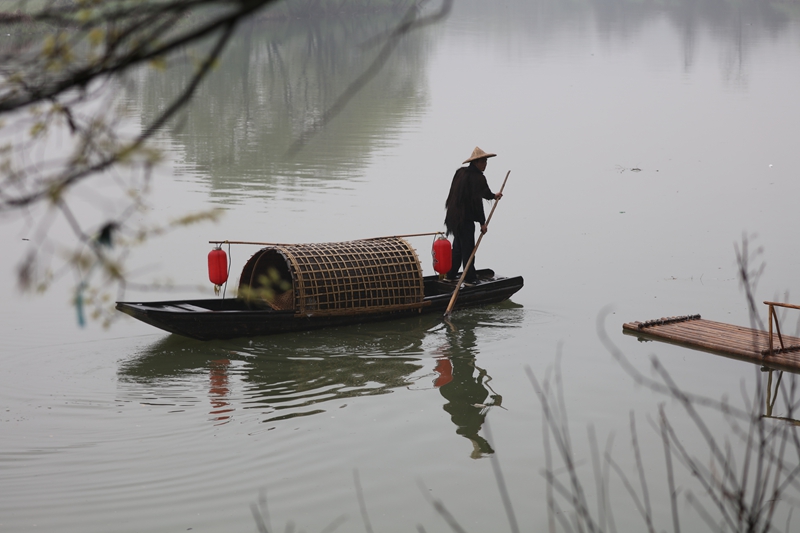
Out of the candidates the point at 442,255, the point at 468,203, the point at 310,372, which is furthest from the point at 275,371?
the point at 468,203

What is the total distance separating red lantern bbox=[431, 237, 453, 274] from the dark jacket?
1.34 feet

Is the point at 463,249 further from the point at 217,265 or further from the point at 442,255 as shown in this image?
the point at 217,265

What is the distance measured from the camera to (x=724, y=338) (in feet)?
30.2

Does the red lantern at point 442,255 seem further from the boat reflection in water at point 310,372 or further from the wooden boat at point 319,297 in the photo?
the boat reflection in water at point 310,372

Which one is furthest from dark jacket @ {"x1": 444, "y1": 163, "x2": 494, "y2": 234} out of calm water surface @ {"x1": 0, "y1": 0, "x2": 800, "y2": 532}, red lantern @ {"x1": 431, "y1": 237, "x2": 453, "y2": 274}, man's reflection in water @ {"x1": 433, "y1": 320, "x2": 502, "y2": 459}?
man's reflection in water @ {"x1": 433, "y1": 320, "x2": 502, "y2": 459}

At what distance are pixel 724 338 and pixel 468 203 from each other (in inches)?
121

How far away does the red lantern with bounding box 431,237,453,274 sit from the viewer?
34.1ft

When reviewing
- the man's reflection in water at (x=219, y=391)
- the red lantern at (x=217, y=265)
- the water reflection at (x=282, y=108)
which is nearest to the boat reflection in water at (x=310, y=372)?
the man's reflection in water at (x=219, y=391)

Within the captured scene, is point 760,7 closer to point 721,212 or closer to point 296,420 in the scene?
point 721,212

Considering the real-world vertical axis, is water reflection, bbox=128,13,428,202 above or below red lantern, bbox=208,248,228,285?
above

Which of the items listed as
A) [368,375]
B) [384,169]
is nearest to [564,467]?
[368,375]

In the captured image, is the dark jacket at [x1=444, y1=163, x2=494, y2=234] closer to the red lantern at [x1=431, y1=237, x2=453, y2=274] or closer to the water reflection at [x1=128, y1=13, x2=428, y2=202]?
the red lantern at [x1=431, y1=237, x2=453, y2=274]

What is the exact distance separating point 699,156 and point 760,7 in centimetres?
4795

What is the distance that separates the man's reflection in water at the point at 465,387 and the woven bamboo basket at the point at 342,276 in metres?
0.70
